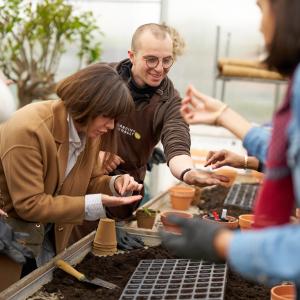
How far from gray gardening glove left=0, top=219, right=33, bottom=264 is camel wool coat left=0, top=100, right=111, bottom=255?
73 millimetres

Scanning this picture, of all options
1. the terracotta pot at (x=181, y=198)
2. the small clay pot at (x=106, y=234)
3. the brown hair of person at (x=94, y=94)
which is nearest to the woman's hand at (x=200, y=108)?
the brown hair of person at (x=94, y=94)

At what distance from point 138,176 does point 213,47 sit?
2.96m

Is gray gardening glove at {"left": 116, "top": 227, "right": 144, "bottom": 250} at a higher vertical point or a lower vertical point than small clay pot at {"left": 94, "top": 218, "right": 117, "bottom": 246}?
lower

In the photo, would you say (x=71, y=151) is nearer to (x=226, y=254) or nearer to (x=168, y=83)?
(x=168, y=83)

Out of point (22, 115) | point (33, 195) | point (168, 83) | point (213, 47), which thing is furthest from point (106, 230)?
point (213, 47)

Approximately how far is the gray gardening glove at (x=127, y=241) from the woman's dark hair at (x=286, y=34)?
138 cm

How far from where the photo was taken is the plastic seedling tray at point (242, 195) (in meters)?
3.02

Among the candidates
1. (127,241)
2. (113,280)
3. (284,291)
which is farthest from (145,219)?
(284,291)

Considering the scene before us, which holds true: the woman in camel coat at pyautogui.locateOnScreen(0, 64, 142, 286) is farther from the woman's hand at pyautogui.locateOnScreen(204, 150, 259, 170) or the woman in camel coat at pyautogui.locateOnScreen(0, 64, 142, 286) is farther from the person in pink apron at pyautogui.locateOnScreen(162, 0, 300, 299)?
the person in pink apron at pyautogui.locateOnScreen(162, 0, 300, 299)

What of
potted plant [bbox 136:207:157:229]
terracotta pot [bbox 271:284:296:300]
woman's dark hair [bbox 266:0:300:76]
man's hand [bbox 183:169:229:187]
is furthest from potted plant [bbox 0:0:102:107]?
woman's dark hair [bbox 266:0:300:76]

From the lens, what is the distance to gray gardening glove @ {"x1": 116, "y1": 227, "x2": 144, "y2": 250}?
2252 mm

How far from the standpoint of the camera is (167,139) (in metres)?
2.42

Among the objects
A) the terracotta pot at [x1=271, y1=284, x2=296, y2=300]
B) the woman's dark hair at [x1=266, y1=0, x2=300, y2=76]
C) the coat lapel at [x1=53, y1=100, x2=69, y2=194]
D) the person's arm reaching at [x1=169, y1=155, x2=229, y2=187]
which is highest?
the woman's dark hair at [x1=266, y1=0, x2=300, y2=76]

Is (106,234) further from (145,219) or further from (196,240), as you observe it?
(196,240)
